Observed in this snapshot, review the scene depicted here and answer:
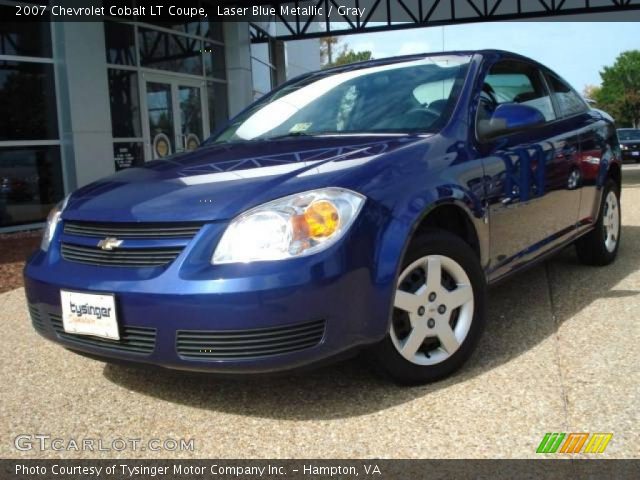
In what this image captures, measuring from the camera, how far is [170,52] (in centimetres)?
1232

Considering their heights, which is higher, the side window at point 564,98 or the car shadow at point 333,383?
the side window at point 564,98

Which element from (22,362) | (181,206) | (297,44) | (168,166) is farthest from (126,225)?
(297,44)

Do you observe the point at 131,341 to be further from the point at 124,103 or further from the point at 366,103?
the point at 124,103

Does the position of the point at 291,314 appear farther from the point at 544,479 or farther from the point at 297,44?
the point at 297,44

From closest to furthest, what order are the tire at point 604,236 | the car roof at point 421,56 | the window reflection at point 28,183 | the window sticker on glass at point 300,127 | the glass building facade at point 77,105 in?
1. the window sticker on glass at point 300,127
2. the car roof at point 421,56
3. the tire at point 604,236
4. the window reflection at point 28,183
5. the glass building facade at point 77,105

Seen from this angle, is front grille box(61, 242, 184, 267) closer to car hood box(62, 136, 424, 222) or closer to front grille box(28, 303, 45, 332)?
car hood box(62, 136, 424, 222)

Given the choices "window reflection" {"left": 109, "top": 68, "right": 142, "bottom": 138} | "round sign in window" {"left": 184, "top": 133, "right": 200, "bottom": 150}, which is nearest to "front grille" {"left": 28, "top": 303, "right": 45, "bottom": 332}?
"window reflection" {"left": 109, "top": 68, "right": 142, "bottom": 138}

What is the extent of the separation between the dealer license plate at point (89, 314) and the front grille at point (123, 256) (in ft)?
0.48

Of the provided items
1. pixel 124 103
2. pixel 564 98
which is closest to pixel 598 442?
pixel 564 98

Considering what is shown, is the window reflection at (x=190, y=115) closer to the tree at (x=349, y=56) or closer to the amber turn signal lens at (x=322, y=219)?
the amber turn signal lens at (x=322, y=219)

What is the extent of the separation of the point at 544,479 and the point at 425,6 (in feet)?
58.9

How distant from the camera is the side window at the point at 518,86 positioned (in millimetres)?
3541

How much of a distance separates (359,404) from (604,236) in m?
3.03

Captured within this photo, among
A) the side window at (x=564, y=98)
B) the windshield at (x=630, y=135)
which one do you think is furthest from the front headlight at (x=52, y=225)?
the windshield at (x=630, y=135)
